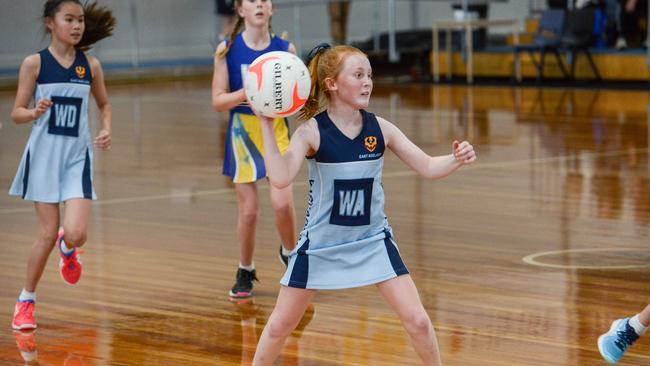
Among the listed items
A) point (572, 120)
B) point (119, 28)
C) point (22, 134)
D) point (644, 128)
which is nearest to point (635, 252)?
point (644, 128)

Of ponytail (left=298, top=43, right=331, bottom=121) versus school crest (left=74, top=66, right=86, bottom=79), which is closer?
ponytail (left=298, top=43, right=331, bottom=121)

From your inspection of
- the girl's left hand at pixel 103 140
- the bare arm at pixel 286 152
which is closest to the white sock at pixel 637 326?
the bare arm at pixel 286 152

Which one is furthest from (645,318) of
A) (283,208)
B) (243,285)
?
(243,285)

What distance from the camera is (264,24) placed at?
7086 mm

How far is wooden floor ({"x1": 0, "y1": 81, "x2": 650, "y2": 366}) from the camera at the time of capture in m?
6.00

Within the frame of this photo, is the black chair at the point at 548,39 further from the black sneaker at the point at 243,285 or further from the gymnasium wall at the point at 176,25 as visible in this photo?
the black sneaker at the point at 243,285

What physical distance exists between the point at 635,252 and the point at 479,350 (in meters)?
2.52

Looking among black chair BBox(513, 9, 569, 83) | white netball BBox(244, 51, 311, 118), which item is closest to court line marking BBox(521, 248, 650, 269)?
white netball BBox(244, 51, 311, 118)

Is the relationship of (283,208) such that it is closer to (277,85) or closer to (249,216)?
(249,216)

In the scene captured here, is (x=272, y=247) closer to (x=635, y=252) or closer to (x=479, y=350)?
(x=635, y=252)

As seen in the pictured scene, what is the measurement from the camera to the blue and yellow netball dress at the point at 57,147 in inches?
260

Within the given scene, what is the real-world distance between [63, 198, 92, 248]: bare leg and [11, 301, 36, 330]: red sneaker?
379 millimetres

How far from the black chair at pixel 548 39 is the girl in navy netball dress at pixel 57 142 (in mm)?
14594

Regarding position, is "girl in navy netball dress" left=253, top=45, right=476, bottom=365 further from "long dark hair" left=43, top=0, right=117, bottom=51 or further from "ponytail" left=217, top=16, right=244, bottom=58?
"long dark hair" left=43, top=0, right=117, bottom=51
